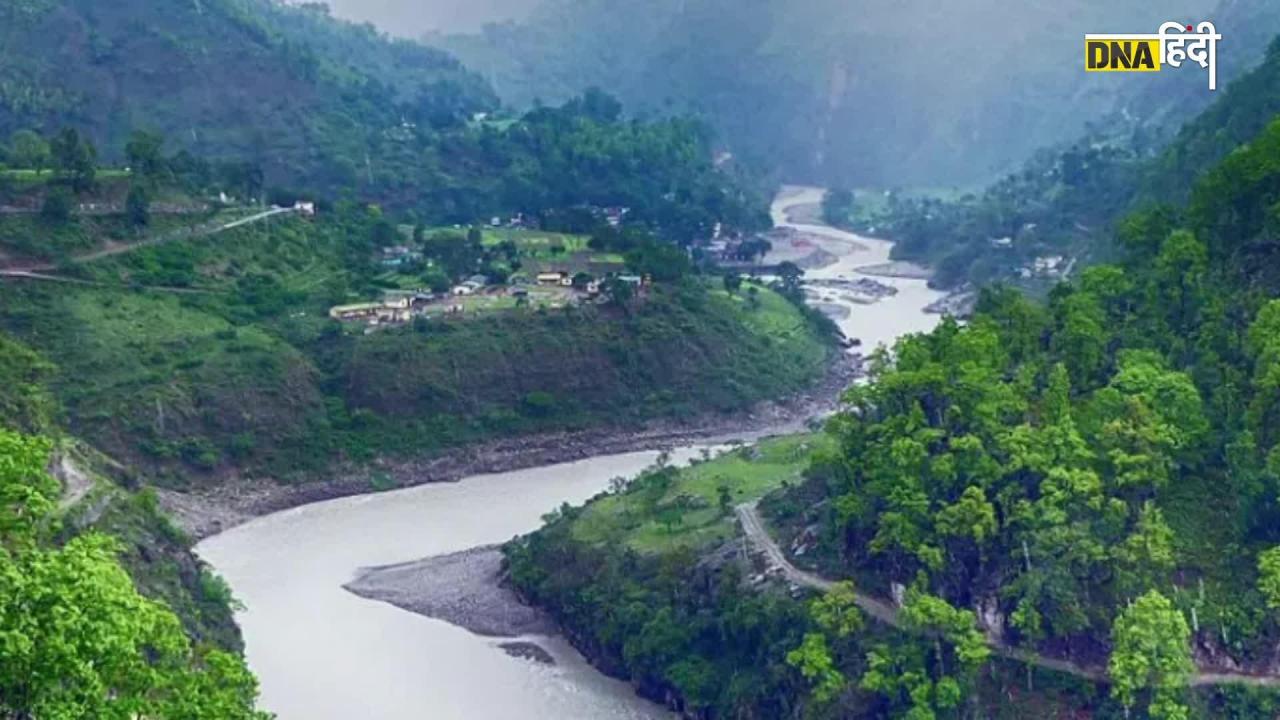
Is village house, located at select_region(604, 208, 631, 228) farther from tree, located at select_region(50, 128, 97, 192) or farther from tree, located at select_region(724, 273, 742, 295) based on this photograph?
tree, located at select_region(50, 128, 97, 192)

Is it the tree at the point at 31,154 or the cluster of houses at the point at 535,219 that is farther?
the cluster of houses at the point at 535,219

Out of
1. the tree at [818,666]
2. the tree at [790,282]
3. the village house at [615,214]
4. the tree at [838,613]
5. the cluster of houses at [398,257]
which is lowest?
the tree at [818,666]

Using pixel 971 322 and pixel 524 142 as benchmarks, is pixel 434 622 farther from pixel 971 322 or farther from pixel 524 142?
pixel 524 142

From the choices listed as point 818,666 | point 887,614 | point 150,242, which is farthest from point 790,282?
point 818,666

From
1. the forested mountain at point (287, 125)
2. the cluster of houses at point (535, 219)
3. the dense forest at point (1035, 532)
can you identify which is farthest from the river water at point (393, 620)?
the forested mountain at point (287, 125)

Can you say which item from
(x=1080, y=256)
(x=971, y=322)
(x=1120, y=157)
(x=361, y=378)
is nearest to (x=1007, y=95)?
(x=1120, y=157)

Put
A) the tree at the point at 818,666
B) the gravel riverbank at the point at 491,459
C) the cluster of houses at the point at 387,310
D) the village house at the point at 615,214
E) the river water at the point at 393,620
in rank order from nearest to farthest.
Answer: the tree at the point at 818,666
the river water at the point at 393,620
the gravel riverbank at the point at 491,459
the cluster of houses at the point at 387,310
the village house at the point at 615,214

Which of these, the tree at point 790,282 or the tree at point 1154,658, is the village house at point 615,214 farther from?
the tree at point 1154,658
